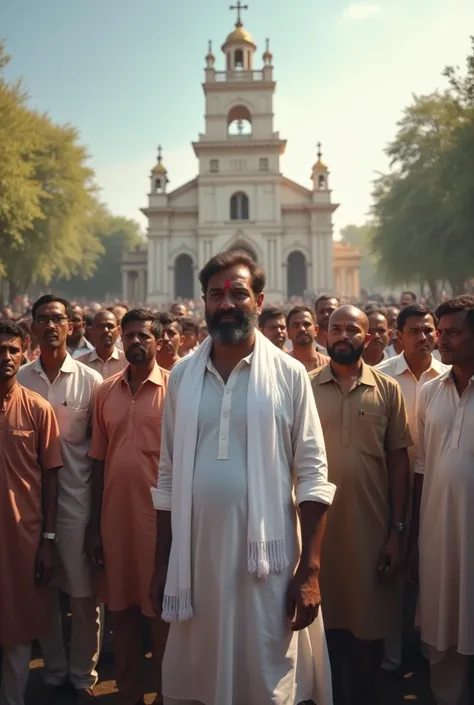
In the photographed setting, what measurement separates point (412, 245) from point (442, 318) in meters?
25.7

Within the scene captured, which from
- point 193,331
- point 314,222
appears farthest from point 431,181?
point 193,331

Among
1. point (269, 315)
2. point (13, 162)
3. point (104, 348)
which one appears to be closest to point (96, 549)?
point (104, 348)

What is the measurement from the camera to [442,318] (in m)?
3.46

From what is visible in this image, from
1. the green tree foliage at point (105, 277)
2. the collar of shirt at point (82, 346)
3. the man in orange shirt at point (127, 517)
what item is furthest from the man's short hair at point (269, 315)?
the green tree foliage at point (105, 277)

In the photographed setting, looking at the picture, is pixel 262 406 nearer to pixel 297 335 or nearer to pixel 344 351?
pixel 344 351

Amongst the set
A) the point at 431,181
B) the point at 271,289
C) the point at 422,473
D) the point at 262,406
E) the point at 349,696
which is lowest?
the point at 349,696

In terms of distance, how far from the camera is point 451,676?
3324 mm

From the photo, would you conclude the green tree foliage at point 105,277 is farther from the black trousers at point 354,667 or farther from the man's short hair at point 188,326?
the black trousers at point 354,667

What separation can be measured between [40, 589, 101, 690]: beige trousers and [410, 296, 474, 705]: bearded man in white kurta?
2.00m

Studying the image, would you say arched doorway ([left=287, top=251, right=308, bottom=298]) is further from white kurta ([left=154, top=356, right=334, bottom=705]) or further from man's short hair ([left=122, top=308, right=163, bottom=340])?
white kurta ([left=154, top=356, right=334, bottom=705])

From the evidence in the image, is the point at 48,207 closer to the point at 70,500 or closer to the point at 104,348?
the point at 104,348

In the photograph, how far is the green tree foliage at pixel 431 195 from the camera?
22.4 m

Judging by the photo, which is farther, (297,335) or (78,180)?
(78,180)

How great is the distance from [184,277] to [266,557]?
37.1 m
